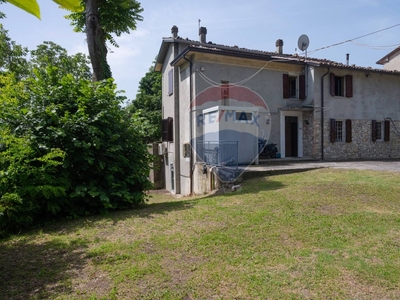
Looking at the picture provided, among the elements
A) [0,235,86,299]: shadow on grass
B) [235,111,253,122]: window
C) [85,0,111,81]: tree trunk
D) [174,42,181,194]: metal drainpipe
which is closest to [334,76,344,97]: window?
[235,111,253,122]: window

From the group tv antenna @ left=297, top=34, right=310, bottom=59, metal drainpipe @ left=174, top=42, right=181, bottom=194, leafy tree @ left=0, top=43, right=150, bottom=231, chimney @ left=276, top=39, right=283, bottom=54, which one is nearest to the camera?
leafy tree @ left=0, top=43, right=150, bottom=231

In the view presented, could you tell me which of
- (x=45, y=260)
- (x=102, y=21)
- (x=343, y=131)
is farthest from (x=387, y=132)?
(x=45, y=260)

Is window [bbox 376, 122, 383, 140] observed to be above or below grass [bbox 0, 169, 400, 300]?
above

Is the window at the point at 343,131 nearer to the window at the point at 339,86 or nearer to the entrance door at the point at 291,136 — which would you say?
the window at the point at 339,86

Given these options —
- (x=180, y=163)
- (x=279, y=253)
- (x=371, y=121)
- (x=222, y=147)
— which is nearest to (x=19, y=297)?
(x=279, y=253)

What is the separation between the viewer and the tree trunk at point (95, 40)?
1000cm

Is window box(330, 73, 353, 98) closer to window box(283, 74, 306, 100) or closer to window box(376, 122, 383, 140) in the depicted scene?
window box(283, 74, 306, 100)

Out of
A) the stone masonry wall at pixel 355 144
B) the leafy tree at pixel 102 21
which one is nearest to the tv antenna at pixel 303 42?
the stone masonry wall at pixel 355 144

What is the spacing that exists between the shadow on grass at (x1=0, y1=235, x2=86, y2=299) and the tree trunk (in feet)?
24.3
